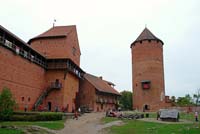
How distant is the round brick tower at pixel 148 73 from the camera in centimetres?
4900

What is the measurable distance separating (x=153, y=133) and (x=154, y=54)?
3416cm

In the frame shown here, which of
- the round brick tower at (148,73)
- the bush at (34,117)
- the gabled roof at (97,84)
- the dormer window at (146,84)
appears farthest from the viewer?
the dormer window at (146,84)

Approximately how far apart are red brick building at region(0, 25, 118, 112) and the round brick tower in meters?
7.74

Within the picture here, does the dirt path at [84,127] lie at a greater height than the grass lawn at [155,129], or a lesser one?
lesser

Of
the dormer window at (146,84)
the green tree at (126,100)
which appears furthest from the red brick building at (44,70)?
the green tree at (126,100)

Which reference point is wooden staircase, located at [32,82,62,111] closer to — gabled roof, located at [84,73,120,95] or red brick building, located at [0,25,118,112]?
red brick building, located at [0,25,118,112]

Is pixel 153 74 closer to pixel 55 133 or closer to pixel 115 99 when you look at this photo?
pixel 115 99

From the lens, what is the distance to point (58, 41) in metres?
41.4

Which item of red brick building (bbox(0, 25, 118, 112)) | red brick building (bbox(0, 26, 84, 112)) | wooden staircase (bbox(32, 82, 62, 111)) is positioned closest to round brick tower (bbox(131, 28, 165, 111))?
red brick building (bbox(0, 25, 118, 112))

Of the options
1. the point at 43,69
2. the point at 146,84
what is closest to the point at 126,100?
the point at 146,84

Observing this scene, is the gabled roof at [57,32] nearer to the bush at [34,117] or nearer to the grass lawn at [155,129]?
the bush at [34,117]

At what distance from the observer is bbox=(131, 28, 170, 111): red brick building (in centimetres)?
4900

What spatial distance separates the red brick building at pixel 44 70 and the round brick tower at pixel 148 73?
25.4ft

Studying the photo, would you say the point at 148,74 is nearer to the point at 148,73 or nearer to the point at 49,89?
the point at 148,73
